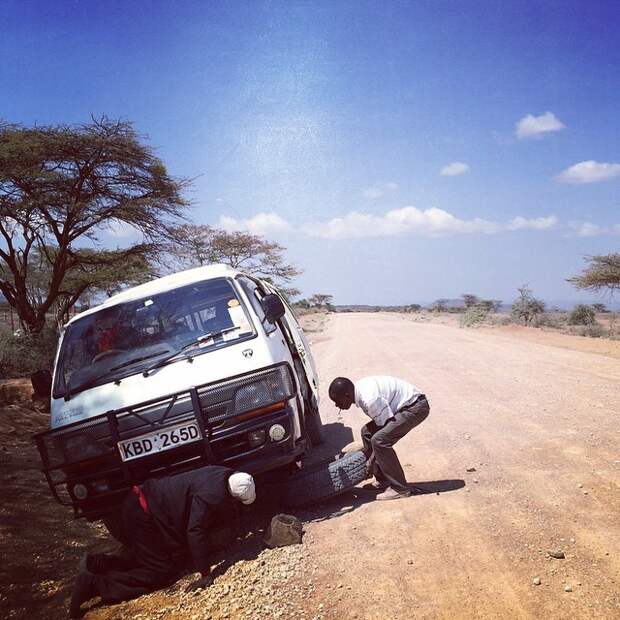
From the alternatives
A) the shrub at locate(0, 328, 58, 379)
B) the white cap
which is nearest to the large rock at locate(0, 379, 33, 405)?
the shrub at locate(0, 328, 58, 379)

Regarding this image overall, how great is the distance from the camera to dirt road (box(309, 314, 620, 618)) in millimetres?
2980

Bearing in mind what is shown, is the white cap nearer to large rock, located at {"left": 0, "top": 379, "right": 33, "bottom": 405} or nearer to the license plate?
the license plate

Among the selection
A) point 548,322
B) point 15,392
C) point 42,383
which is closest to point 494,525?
point 42,383

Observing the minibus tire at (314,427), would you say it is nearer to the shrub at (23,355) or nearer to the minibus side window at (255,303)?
the minibus side window at (255,303)

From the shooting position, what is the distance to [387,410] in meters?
4.75

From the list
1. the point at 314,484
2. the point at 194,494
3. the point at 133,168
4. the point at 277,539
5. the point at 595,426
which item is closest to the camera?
the point at 194,494

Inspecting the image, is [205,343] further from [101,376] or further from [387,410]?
[387,410]

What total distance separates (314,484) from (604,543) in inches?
90.7

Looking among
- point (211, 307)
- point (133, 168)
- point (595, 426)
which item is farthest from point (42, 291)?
point (595, 426)

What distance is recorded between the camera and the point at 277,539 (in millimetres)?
3939

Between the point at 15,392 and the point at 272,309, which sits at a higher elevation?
the point at 272,309

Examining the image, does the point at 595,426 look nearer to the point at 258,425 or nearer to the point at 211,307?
the point at 258,425

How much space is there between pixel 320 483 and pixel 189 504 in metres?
1.32

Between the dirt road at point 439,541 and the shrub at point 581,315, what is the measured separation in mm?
31174
